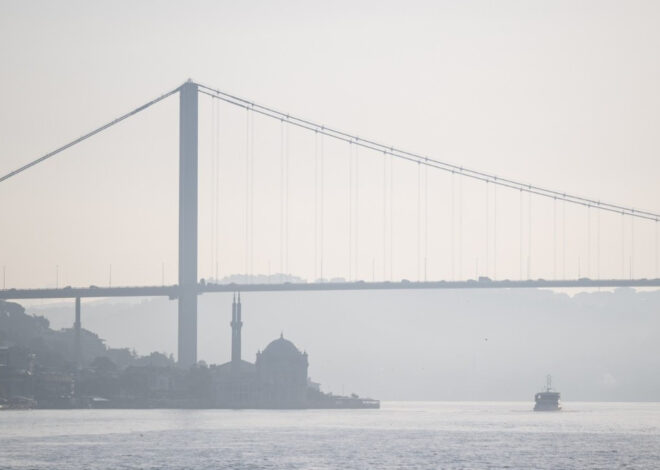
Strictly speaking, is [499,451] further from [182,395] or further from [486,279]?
[182,395]

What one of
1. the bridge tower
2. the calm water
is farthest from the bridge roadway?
the calm water

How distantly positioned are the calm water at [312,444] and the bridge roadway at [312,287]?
11856 mm

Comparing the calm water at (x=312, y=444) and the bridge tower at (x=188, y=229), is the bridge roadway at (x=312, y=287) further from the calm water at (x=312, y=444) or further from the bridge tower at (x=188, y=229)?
the calm water at (x=312, y=444)

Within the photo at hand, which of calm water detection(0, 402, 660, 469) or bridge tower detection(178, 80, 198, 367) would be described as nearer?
calm water detection(0, 402, 660, 469)

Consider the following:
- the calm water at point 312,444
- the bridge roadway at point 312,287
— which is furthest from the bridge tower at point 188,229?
the calm water at point 312,444

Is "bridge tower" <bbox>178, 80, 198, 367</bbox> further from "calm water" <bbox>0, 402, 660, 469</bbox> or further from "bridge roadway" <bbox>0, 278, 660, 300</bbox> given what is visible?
"calm water" <bbox>0, 402, 660, 469</bbox>

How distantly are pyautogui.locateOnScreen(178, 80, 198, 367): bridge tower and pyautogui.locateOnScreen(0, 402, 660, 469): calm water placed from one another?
733cm

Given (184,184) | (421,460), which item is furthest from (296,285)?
(421,460)

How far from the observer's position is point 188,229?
15238 centimetres

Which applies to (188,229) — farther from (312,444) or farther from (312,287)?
(312,444)

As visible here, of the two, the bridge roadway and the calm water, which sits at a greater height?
the bridge roadway

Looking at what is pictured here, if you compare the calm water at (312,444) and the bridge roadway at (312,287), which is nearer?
the calm water at (312,444)

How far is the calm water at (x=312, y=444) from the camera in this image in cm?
9100

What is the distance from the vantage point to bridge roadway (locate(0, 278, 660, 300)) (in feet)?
483
